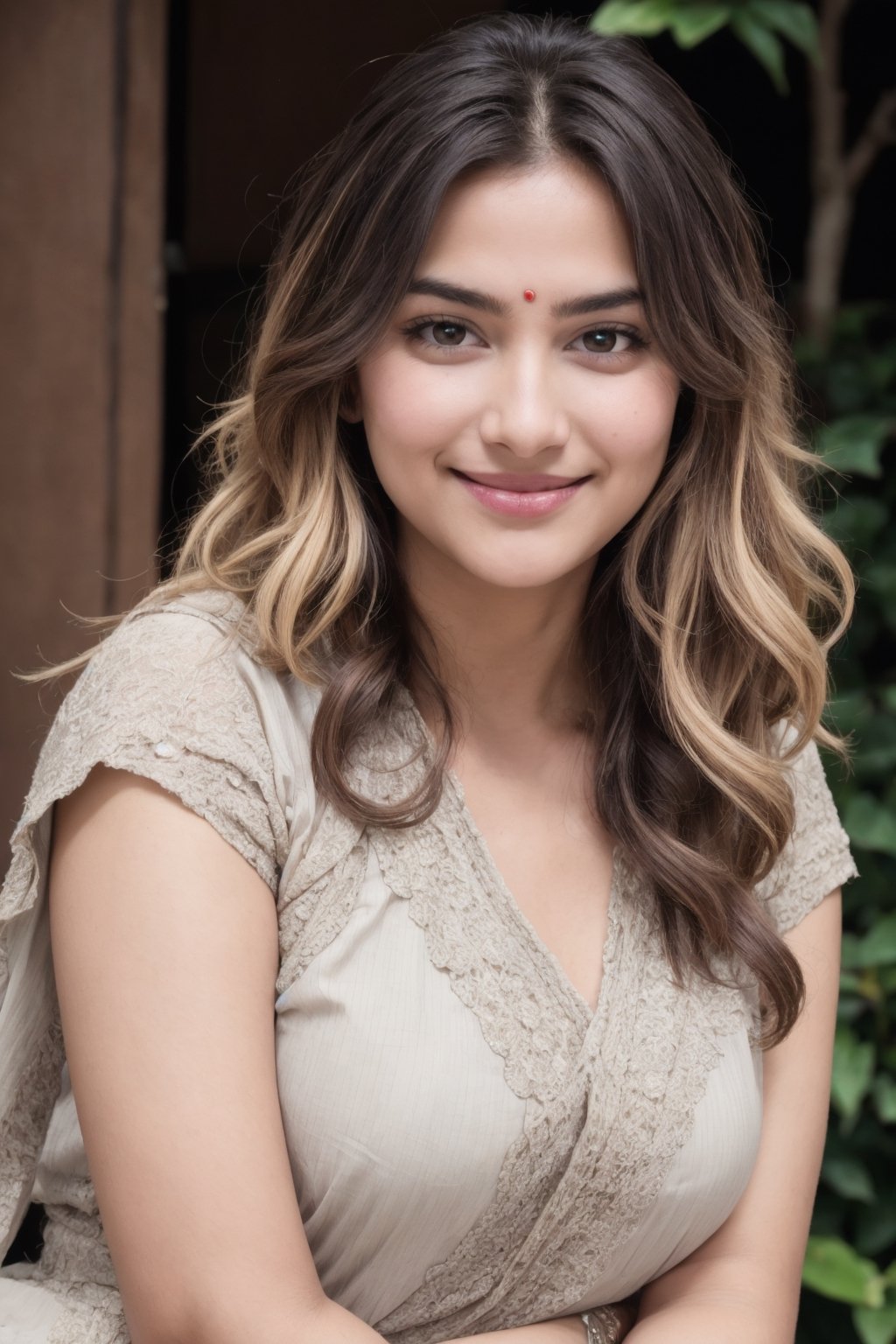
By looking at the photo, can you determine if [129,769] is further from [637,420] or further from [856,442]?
[856,442]

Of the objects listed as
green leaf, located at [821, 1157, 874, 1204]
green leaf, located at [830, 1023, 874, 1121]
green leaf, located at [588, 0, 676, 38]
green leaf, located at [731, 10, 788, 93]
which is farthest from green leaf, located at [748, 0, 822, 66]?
green leaf, located at [821, 1157, 874, 1204]

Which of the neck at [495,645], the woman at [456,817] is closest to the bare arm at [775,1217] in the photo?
A: the woman at [456,817]

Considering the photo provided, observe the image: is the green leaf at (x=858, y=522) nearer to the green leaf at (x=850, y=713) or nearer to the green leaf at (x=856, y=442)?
the green leaf at (x=856, y=442)

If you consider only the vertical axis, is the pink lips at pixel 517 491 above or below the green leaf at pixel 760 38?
below

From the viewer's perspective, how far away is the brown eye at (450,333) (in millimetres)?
1443

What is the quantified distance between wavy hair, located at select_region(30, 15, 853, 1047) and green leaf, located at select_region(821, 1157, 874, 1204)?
2.36ft

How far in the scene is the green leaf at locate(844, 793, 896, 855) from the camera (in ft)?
7.25

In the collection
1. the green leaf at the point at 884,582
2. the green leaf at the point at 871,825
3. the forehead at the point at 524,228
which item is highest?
the forehead at the point at 524,228

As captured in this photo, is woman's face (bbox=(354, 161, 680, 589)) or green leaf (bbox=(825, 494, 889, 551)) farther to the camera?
green leaf (bbox=(825, 494, 889, 551))

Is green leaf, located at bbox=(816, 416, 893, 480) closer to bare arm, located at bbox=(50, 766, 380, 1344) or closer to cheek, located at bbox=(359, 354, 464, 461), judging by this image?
cheek, located at bbox=(359, 354, 464, 461)

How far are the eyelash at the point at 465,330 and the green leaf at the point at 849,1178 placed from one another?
131 centimetres

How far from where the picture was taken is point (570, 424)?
144cm

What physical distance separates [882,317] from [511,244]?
4.68 feet

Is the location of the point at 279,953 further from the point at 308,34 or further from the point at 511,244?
the point at 308,34
